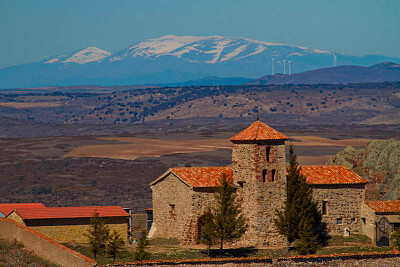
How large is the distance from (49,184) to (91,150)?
36736mm

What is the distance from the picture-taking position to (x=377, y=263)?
114 ft

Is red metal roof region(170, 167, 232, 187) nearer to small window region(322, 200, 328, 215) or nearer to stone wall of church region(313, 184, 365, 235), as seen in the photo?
stone wall of church region(313, 184, 365, 235)

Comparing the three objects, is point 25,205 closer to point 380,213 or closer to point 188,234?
point 188,234

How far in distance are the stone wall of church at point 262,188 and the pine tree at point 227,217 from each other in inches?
82.1

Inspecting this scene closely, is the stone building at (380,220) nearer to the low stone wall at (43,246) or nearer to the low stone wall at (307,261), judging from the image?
the low stone wall at (307,261)

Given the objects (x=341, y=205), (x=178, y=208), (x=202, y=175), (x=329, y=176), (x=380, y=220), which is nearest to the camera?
(x=380, y=220)


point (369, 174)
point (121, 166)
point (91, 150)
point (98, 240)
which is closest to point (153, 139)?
point (91, 150)

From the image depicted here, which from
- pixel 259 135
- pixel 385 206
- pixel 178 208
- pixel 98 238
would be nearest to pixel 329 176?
pixel 385 206

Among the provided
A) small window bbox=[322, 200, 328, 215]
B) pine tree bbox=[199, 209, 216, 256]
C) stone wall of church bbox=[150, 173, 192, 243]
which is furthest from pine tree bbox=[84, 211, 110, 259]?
small window bbox=[322, 200, 328, 215]

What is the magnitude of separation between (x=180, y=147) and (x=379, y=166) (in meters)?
85.2

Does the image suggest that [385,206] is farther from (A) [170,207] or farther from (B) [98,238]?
(B) [98,238]

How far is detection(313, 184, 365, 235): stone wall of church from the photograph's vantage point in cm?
5072

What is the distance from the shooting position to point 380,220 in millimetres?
48469

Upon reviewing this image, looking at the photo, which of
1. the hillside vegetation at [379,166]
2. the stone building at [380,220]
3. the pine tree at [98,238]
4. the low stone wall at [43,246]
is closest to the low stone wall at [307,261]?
the low stone wall at [43,246]
